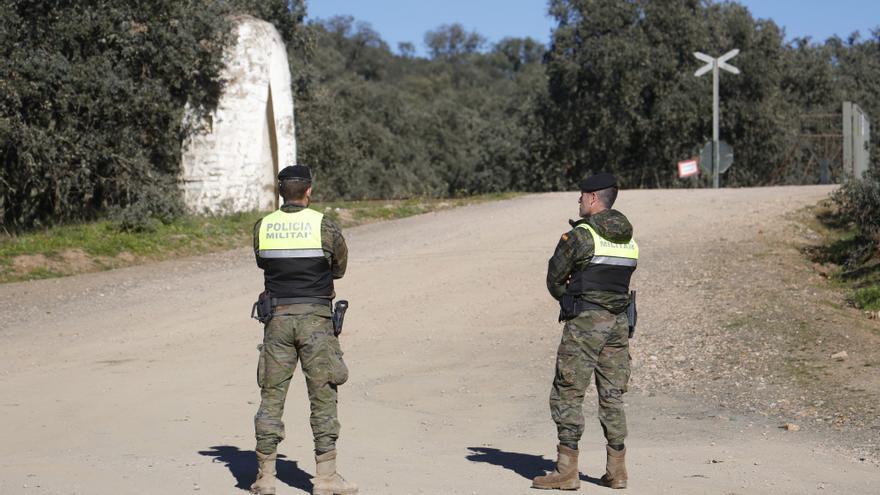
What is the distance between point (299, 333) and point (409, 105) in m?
57.1

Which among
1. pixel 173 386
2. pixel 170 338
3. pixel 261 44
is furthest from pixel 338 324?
pixel 261 44

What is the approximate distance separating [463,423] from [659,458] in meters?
1.99

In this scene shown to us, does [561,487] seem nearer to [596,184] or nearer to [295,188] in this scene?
[596,184]

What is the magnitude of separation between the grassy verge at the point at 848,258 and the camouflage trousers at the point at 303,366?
8195mm

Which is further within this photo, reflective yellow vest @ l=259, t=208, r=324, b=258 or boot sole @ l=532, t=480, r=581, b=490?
boot sole @ l=532, t=480, r=581, b=490

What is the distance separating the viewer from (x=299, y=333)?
667cm

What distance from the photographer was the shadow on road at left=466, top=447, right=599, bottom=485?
24.4 ft

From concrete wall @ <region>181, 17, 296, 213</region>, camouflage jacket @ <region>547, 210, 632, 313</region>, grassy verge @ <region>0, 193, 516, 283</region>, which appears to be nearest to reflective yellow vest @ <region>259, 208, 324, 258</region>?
camouflage jacket @ <region>547, 210, 632, 313</region>

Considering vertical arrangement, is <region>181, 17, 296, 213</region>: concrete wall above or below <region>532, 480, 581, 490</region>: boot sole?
above

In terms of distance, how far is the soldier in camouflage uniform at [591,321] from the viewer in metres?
6.85

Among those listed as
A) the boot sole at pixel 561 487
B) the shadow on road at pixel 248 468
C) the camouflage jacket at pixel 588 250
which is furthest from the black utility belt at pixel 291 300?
the boot sole at pixel 561 487

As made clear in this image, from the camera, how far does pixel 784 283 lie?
14.2 meters

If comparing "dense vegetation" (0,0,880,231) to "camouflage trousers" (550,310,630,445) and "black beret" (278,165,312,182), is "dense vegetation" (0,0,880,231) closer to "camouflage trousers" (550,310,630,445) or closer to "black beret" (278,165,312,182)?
"black beret" (278,165,312,182)

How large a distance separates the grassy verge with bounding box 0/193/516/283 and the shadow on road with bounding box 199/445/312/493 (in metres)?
8.68
